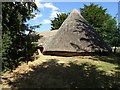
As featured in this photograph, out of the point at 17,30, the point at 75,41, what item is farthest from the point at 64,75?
the point at 75,41

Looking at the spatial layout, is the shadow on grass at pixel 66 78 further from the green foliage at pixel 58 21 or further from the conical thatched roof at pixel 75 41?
the green foliage at pixel 58 21

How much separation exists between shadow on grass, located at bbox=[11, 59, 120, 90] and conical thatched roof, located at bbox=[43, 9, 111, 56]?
193 inches

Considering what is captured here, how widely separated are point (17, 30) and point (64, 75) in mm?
4119

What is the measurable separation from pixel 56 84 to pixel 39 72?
Result: 2.62m

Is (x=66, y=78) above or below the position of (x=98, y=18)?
below

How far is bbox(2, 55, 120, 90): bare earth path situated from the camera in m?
12.6

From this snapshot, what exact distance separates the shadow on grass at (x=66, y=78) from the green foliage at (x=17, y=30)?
122 cm

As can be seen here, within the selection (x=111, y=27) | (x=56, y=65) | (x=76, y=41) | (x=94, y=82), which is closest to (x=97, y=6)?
(x=111, y=27)

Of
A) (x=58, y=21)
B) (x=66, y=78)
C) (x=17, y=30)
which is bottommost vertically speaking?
(x=66, y=78)

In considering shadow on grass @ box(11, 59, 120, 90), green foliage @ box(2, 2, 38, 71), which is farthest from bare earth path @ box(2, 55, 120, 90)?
green foliage @ box(2, 2, 38, 71)

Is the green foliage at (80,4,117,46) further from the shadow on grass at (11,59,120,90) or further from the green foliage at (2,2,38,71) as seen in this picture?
the green foliage at (2,2,38,71)

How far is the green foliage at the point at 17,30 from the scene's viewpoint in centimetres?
1358

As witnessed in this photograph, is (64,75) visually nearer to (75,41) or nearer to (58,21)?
(75,41)

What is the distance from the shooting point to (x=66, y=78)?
1363 cm
